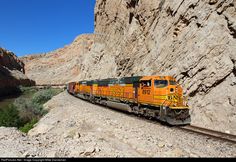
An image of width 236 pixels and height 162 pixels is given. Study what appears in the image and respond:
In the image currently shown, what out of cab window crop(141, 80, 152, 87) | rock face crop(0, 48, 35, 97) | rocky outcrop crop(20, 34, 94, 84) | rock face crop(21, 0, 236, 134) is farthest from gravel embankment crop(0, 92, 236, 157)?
rocky outcrop crop(20, 34, 94, 84)

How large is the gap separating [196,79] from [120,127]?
6853 millimetres

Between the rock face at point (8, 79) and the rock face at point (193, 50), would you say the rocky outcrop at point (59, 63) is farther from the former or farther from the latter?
the rock face at point (193, 50)

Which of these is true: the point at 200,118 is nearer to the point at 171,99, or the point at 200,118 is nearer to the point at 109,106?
the point at 171,99

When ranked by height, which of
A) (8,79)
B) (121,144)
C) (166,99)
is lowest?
(121,144)

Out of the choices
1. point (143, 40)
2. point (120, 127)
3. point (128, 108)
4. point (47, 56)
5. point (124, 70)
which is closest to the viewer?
point (120, 127)

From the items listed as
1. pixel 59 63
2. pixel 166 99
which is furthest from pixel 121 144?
pixel 59 63

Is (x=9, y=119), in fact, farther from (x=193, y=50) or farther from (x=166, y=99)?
(x=193, y=50)

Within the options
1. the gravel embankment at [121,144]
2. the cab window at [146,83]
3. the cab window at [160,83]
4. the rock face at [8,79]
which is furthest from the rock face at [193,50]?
the rock face at [8,79]

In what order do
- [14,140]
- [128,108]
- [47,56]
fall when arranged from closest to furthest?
[14,140] < [128,108] < [47,56]

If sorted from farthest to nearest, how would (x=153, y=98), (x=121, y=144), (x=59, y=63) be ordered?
(x=59, y=63)
(x=153, y=98)
(x=121, y=144)

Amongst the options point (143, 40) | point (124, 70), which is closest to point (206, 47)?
point (143, 40)

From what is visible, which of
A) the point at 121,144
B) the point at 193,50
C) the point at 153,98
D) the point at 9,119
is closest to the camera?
the point at 121,144

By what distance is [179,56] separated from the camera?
2002 centimetres

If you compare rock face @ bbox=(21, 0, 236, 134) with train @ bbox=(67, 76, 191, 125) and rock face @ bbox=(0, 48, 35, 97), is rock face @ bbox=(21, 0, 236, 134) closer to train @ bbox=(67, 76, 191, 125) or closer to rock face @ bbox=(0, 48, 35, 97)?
train @ bbox=(67, 76, 191, 125)
